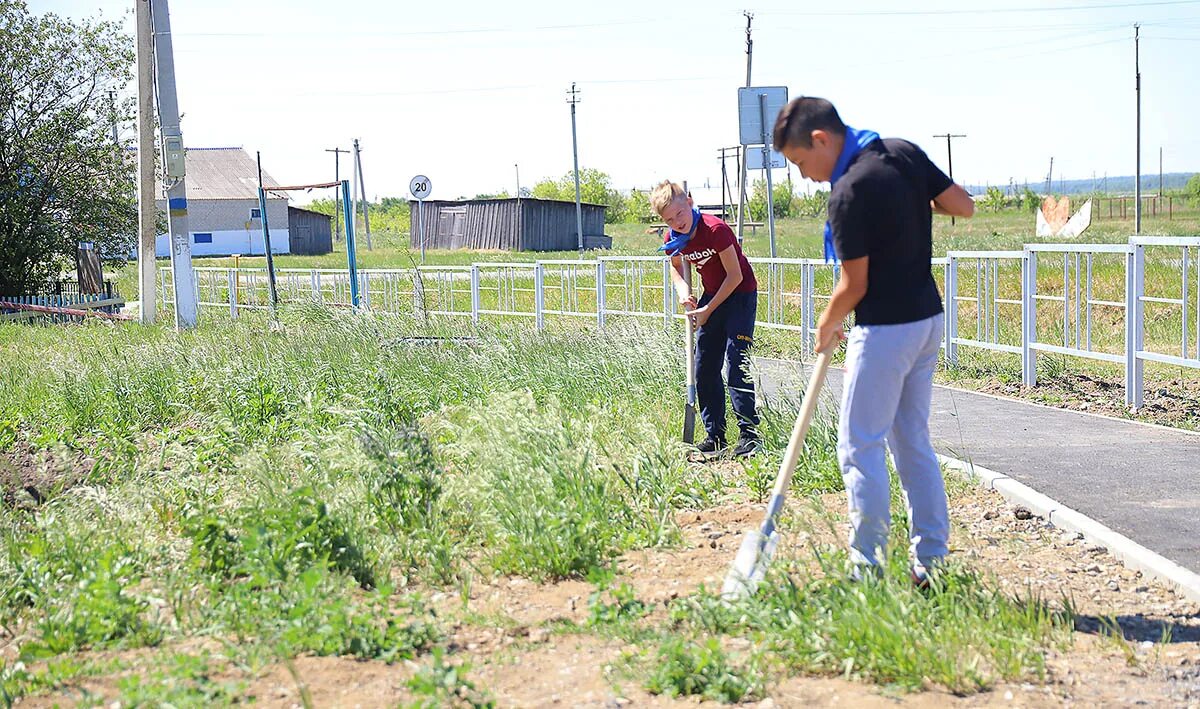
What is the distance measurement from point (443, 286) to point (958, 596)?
53.4 ft

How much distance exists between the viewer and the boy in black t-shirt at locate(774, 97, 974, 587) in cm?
398

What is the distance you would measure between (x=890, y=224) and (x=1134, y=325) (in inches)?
232

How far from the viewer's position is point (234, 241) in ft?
228

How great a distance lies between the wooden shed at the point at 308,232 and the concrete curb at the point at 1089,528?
63850 millimetres

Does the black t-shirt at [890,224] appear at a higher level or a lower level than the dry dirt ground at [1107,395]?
higher

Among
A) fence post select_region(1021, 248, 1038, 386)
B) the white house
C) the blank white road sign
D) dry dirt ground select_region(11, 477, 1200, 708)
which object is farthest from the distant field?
dry dirt ground select_region(11, 477, 1200, 708)

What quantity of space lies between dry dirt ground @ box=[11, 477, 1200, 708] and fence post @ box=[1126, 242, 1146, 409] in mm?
4228

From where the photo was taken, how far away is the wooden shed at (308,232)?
6819cm

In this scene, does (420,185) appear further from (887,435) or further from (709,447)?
(887,435)

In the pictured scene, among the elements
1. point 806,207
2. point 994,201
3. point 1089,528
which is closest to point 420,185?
point 1089,528

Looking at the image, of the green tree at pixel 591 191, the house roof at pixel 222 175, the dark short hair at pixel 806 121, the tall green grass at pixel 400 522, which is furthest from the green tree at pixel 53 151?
the green tree at pixel 591 191

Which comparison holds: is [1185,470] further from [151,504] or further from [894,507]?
[151,504]

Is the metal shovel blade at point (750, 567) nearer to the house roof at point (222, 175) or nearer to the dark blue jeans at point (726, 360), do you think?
the dark blue jeans at point (726, 360)

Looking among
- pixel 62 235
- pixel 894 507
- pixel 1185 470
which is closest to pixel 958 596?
pixel 894 507
